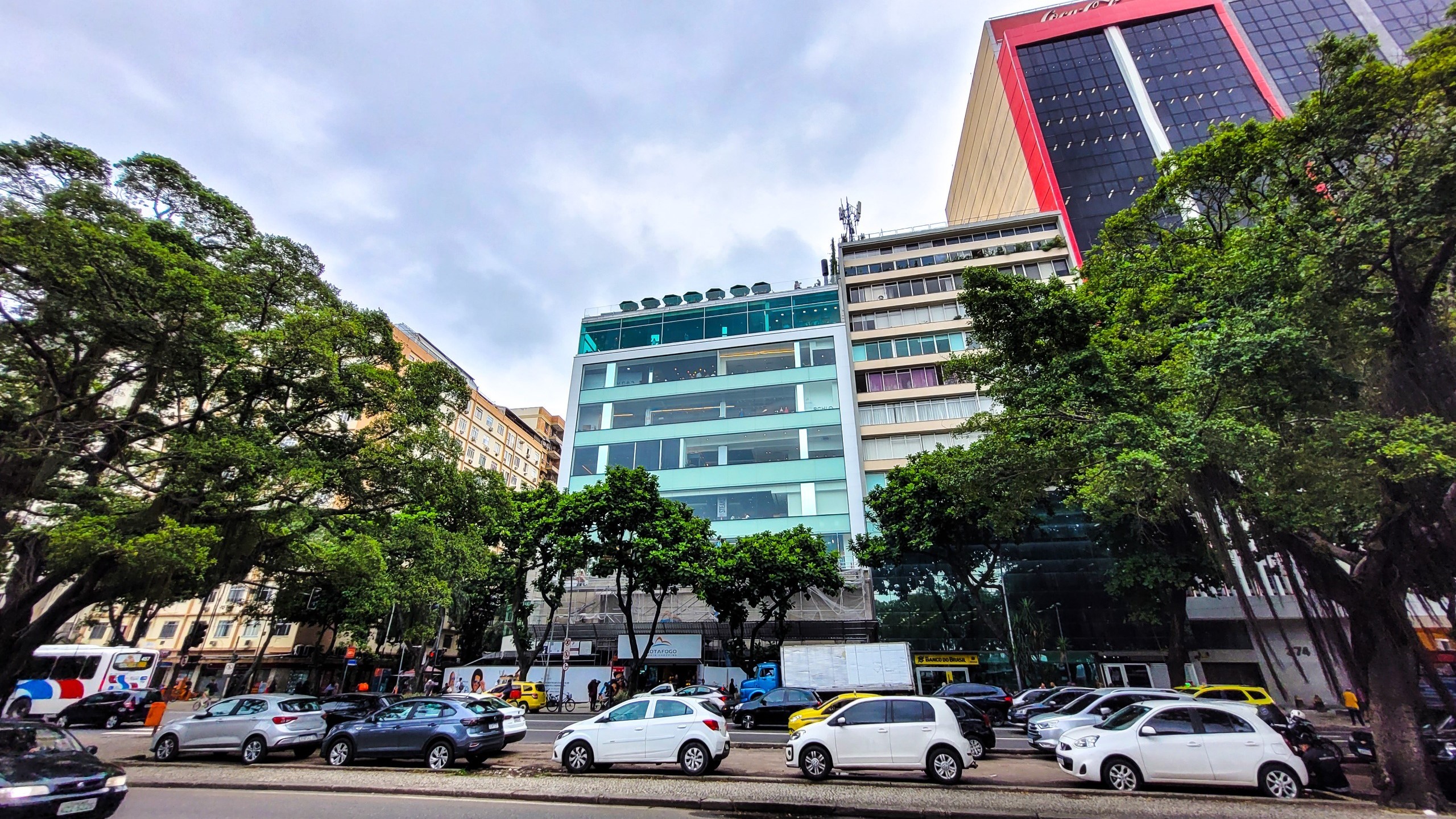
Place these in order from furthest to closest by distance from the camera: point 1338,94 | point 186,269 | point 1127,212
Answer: point 1127,212, point 186,269, point 1338,94

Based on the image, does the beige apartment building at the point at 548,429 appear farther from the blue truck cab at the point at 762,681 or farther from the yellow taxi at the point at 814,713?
the yellow taxi at the point at 814,713

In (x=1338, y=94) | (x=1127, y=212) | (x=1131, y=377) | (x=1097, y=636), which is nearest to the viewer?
(x=1338, y=94)

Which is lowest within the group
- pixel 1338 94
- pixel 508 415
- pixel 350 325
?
pixel 350 325

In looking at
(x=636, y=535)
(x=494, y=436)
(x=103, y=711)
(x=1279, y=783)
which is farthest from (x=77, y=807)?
(x=494, y=436)

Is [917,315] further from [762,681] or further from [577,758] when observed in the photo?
[577,758]

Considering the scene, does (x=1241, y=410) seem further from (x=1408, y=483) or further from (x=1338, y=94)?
(x=1338, y=94)

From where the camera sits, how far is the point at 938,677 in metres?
29.3

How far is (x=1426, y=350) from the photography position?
980 cm

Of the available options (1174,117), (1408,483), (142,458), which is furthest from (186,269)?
(1174,117)

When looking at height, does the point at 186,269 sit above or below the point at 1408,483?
above

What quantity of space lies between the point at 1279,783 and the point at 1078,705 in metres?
5.50

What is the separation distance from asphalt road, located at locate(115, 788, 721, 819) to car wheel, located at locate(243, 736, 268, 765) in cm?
299

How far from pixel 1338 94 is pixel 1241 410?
616 cm

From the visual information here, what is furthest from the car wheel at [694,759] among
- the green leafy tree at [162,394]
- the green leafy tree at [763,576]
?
the green leafy tree at [763,576]
